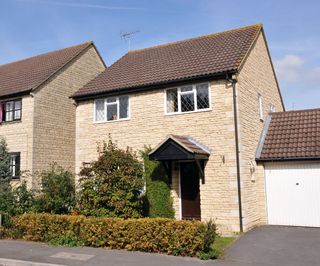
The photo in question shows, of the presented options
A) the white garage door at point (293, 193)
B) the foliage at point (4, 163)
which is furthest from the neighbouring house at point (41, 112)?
the white garage door at point (293, 193)

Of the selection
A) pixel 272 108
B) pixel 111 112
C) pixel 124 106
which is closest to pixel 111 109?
pixel 111 112

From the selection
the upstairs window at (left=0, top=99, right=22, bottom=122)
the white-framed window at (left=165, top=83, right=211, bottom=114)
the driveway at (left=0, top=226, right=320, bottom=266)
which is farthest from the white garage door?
the upstairs window at (left=0, top=99, right=22, bottom=122)

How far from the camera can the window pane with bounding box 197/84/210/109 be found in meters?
15.3

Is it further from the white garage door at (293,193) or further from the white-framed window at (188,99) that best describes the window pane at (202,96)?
the white garage door at (293,193)

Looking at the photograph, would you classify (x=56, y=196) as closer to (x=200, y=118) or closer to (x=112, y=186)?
(x=112, y=186)

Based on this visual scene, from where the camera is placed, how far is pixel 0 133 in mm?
20156

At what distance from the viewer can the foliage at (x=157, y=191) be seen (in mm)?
14984

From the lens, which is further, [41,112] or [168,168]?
[41,112]

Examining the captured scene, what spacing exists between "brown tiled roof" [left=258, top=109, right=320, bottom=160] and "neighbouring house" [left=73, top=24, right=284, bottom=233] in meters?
0.62

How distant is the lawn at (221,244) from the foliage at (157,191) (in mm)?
2877

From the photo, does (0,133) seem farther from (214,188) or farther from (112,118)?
(214,188)

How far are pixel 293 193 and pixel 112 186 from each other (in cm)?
740

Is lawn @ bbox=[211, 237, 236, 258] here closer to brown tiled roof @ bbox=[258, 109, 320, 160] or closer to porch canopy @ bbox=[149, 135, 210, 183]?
porch canopy @ bbox=[149, 135, 210, 183]

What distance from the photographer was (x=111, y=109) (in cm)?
1781
